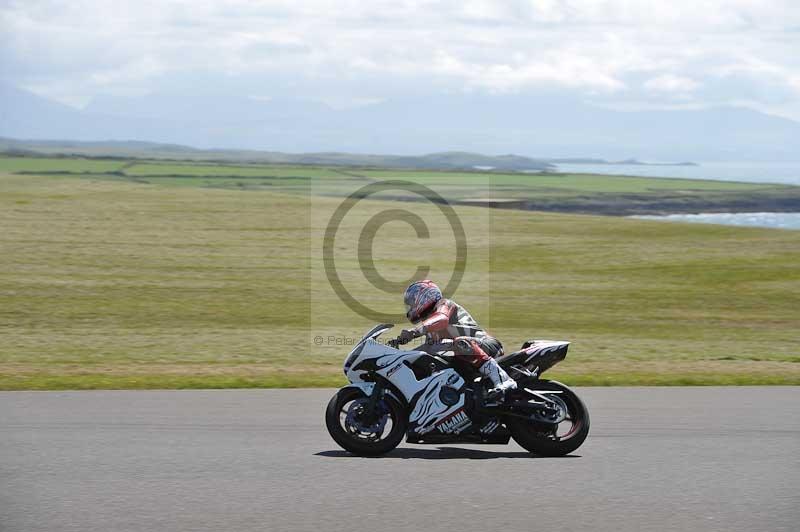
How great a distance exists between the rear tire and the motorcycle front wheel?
1.01 m

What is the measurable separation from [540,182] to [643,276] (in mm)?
113000

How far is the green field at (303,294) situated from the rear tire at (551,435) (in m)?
4.88

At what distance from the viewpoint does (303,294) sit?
29172mm

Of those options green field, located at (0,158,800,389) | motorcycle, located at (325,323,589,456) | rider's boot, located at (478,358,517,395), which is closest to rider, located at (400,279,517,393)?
rider's boot, located at (478,358,517,395)

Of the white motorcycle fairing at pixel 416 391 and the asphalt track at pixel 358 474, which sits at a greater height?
the white motorcycle fairing at pixel 416 391

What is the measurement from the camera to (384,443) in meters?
9.23

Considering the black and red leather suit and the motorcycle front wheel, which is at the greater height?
the black and red leather suit

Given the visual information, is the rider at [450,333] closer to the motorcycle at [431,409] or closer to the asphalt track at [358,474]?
the motorcycle at [431,409]

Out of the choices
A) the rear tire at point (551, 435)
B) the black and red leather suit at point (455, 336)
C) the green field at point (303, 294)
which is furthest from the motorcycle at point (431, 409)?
the green field at point (303, 294)

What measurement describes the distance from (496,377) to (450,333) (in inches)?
22.3

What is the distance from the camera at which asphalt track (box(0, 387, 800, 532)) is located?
282 inches

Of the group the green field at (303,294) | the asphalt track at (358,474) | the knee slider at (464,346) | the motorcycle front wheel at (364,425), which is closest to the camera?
the asphalt track at (358,474)

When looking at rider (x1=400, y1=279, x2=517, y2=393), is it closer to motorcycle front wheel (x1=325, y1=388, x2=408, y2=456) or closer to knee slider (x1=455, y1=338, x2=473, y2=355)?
knee slider (x1=455, y1=338, x2=473, y2=355)

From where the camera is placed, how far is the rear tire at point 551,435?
9289 millimetres
